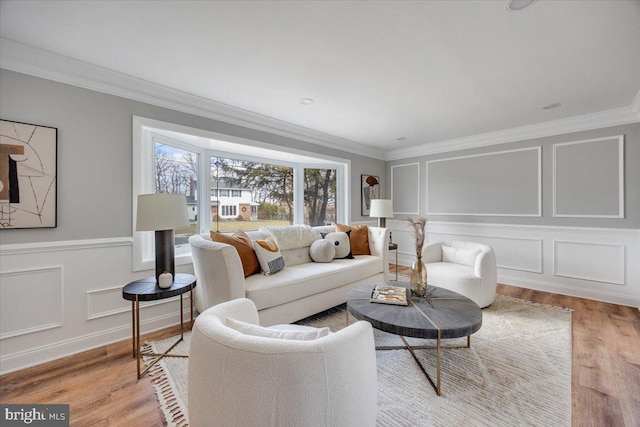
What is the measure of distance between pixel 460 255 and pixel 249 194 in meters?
2.95

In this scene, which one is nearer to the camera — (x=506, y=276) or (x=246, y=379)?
(x=246, y=379)

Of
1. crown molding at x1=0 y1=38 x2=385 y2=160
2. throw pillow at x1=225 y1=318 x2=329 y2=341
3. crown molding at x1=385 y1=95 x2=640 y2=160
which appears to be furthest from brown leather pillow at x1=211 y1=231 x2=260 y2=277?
crown molding at x1=385 y1=95 x2=640 y2=160

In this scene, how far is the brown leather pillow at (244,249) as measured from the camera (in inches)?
100

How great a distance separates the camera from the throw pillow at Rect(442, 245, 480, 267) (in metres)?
3.27

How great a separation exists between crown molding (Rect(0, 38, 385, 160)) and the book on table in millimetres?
2496

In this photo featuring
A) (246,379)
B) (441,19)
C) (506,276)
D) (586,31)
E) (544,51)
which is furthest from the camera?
(506,276)

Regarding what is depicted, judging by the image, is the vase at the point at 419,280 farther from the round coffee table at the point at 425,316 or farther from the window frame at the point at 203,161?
the window frame at the point at 203,161

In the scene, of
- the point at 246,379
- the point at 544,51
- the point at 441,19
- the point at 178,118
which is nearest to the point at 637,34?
the point at 544,51

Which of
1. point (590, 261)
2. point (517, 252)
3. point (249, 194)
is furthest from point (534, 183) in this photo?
point (249, 194)

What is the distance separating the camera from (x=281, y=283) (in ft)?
8.04

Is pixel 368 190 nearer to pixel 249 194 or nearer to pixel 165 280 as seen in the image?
pixel 249 194

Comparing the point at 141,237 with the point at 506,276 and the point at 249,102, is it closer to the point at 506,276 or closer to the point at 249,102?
the point at 249,102

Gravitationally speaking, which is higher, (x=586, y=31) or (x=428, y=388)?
(x=586, y=31)

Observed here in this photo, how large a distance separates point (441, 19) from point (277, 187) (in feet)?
10.1
